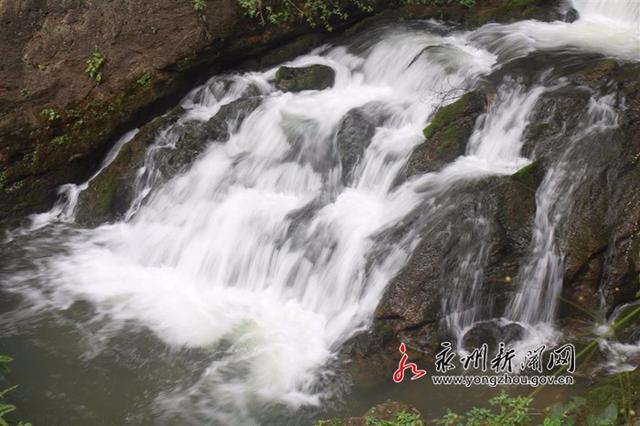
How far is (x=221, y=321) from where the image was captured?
21.6 ft

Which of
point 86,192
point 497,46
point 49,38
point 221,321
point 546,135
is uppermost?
point 49,38

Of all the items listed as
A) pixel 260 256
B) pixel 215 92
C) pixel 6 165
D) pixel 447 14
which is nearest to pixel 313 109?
pixel 215 92

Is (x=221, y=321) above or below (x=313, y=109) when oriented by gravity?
below

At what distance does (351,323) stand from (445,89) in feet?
11.9

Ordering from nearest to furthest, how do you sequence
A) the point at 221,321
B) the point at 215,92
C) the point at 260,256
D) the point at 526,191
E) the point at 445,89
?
the point at 526,191, the point at 221,321, the point at 260,256, the point at 445,89, the point at 215,92

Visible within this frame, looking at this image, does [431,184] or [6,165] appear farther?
[6,165]

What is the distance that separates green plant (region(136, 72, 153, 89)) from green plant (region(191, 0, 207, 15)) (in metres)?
1.20

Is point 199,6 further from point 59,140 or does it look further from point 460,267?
point 460,267

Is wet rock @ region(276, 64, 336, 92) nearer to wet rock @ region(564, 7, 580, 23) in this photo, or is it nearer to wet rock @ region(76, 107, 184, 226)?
wet rock @ region(76, 107, 184, 226)

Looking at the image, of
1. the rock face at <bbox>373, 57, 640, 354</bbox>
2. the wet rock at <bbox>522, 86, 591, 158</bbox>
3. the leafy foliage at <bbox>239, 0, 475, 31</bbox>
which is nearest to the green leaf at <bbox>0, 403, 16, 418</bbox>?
the rock face at <bbox>373, 57, 640, 354</bbox>

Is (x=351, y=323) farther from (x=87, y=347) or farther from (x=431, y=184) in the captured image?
(x=87, y=347)

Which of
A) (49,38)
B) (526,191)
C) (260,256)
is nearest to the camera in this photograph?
(526,191)

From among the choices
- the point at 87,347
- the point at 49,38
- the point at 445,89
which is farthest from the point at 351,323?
the point at 49,38

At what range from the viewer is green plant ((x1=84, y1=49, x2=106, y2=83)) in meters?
8.73
